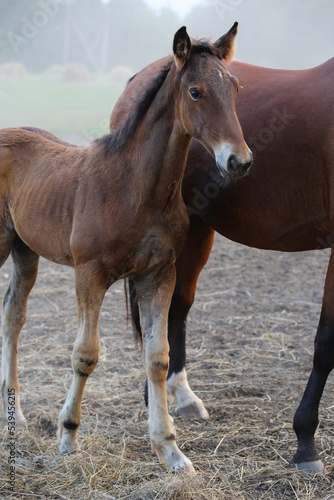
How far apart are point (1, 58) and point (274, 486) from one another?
11491mm

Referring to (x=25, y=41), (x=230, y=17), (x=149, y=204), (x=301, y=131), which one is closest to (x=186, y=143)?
(x=149, y=204)

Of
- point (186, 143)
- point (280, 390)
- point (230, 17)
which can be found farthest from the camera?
point (230, 17)

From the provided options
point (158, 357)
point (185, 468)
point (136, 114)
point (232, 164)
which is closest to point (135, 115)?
point (136, 114)

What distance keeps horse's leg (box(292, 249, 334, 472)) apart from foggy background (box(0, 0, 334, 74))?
846cm

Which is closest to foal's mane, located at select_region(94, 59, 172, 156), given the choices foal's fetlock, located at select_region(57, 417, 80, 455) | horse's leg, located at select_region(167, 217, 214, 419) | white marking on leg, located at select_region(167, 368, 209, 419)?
horse's leg, located at select_region(167, 217, 214, 419)

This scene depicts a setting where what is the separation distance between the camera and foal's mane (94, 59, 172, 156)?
2.67 metres

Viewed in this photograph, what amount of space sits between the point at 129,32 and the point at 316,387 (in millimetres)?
11158

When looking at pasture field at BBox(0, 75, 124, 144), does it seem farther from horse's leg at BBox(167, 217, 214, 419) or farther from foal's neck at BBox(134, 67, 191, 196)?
foal's neck at BBox(134, 67, 191, 196)

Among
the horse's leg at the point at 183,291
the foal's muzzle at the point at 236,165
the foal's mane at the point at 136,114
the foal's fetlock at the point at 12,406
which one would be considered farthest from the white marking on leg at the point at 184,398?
the foal's muzzle at the point at 236,165

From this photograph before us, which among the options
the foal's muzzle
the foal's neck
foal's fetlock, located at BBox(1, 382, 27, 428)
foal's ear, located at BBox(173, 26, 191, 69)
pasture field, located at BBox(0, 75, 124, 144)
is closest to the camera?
the foal's muzzle

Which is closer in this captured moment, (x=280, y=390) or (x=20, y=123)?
(x=280, y=390)

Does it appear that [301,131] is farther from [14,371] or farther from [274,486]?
[14,371]

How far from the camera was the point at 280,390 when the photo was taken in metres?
3.80

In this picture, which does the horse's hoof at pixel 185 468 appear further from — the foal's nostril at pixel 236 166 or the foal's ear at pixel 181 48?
the foal's ear at pixel 181 48
